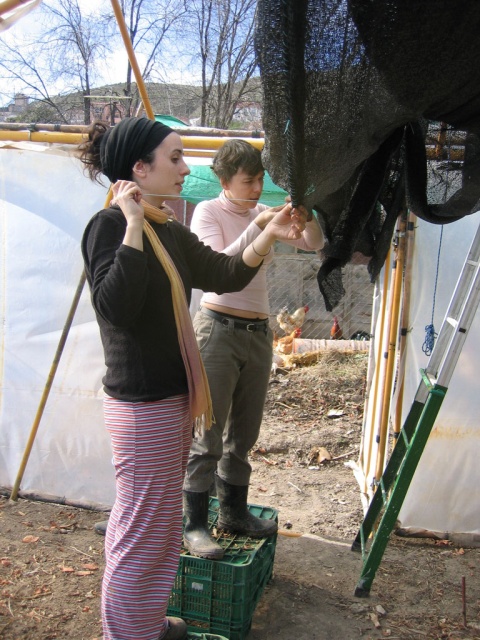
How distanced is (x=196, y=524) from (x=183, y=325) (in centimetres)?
108

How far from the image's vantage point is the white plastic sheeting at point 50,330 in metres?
3.87

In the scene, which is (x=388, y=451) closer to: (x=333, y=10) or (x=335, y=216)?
(x=335, y=216)

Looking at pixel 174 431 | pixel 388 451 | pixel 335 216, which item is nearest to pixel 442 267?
pixel 388 451

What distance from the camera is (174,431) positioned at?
2152 mm

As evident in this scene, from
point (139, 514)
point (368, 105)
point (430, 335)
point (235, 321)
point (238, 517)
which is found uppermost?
point (368, 105)

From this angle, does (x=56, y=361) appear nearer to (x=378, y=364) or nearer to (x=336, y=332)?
(x=378, y=364)

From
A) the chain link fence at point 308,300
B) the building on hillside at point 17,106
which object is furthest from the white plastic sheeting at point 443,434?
the building on hillside at point 17,106

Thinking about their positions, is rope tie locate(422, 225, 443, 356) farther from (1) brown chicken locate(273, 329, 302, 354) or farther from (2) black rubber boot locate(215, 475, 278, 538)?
(1) brown chicken locate(273, 329, 302, 354)

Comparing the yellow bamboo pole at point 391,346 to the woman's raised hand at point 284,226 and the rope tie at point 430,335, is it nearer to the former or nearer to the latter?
the rope tie at point 430,335

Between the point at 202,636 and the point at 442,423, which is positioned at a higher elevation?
the point at 442,423

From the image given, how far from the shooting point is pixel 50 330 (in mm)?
3924

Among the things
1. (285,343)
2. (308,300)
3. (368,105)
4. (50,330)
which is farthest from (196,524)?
(308,300)

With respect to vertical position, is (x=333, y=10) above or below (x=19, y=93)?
below

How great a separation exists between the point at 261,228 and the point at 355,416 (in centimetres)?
377
